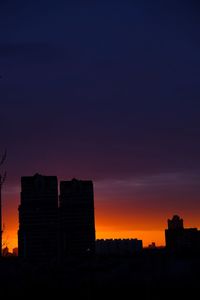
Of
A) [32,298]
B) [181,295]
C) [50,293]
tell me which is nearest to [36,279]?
[50,293]

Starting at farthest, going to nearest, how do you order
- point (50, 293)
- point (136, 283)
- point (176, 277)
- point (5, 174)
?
point (176, 277) → point (136, 283) → point (50, 293) → point (5, 174)

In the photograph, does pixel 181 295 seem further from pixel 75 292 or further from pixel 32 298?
pixel 32 298

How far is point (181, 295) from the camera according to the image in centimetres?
5094

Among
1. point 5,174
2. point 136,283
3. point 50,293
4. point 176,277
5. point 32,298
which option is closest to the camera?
point 5,174

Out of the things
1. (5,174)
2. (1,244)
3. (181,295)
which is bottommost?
(181,295)

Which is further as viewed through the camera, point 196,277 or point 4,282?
point 196,277

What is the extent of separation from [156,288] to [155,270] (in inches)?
588

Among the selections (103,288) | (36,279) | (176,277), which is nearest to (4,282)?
(36,279)

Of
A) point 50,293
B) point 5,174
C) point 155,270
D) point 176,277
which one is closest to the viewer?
point 5,174

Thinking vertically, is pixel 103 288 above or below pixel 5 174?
below

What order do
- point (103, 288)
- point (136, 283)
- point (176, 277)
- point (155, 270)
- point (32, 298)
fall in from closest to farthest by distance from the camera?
point (32, 298) < point (103, 288) < point (136, 283) < point (176, 277) < point (155, 270)

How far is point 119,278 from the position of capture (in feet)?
216

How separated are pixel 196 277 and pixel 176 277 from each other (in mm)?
4053

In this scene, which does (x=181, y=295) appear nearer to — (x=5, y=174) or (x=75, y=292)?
(x=75, y=292)
